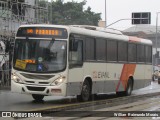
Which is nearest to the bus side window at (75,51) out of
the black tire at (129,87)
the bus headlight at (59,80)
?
the bus headlight at (59,80)

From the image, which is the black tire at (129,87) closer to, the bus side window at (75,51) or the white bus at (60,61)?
the white bus at (60,61)

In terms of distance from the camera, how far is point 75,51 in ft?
60.5

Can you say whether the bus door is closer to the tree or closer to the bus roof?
the bus roof

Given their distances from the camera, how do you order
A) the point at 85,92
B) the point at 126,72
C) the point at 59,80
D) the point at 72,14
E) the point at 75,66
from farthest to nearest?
the point at 72,14
the point at 126,72
the point at 85,92
the point at 75,66
the point at 59,80

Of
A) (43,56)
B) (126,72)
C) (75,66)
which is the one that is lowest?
(126,72)

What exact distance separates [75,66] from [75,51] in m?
0.56

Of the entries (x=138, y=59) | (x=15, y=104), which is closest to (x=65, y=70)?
(x=15, y=104)

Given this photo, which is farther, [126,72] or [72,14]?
[72,14]

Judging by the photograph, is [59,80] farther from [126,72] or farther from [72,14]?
[72,14]

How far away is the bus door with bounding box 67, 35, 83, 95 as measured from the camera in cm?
1798

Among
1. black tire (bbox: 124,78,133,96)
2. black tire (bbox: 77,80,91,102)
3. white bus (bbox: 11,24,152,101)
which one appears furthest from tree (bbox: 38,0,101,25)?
black tire (bbox: 77,80,91,102)

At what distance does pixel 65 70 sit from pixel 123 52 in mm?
6314

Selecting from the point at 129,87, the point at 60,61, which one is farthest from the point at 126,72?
the point at 60,61

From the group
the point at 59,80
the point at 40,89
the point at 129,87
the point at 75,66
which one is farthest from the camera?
the point at 129,87
